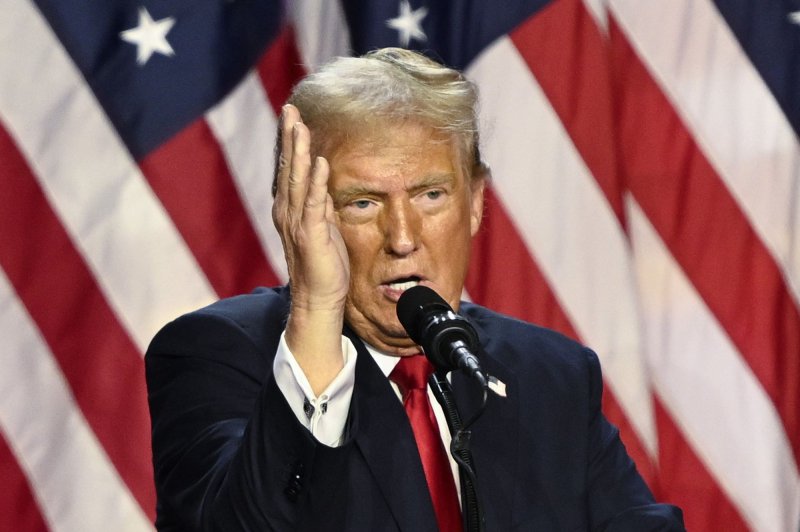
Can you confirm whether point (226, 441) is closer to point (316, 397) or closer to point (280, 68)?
point (316, 397)

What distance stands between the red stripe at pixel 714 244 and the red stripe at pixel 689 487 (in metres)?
0.25

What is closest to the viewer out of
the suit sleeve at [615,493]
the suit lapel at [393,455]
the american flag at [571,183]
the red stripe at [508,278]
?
the suit lapel at [393,455]

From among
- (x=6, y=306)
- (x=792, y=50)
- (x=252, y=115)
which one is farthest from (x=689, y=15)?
(x=6, y=306)

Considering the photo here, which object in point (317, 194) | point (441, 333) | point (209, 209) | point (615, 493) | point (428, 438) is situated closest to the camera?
point (441, 333)

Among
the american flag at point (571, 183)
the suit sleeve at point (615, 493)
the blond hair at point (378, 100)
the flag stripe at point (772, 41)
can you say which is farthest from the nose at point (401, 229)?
the flag stripe at point (772, 41)

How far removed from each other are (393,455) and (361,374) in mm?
161

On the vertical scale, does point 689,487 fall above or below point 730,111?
below

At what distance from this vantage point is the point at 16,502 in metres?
3.08

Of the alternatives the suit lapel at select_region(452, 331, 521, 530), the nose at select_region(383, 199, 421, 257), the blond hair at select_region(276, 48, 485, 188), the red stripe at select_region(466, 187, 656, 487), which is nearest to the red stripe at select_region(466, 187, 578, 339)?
the red stripe at select_region(466, 187, 656, 487)

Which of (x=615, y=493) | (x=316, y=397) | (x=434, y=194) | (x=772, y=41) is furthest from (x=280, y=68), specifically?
(x=316, y=397)

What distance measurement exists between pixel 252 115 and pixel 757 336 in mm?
1503

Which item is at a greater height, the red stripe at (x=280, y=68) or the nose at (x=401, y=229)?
the red stripe at (x=280, y=68)

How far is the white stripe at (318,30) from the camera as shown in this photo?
337cm

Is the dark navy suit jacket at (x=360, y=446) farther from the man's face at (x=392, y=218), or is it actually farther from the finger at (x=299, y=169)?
the finger at (x=299, y=169)
